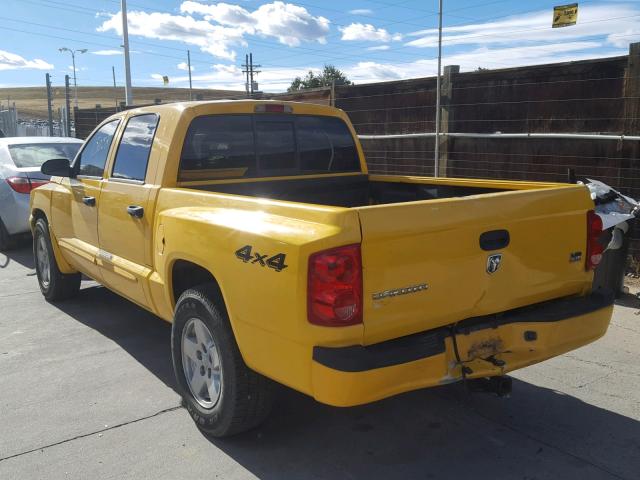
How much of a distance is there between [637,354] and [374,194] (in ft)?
8.17

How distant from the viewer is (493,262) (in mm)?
2986

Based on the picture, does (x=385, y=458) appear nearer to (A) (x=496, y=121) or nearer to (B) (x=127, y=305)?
(B) (x=127, y=305)

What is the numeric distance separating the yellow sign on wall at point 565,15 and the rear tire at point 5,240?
8495 mm

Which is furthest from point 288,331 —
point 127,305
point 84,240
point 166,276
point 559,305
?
point 127,305

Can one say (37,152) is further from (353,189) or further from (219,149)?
(353,189)

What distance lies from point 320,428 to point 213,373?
74 cm

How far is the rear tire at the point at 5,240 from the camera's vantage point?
9016 mm

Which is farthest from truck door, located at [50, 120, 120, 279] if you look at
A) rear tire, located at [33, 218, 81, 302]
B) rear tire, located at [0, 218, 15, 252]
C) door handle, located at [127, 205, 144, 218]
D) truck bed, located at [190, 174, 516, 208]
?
rear tire, located at [0, 218, 15, 252]

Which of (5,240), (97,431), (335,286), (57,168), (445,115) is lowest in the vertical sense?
(97,431)

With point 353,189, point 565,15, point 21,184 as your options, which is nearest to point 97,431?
point 353,189

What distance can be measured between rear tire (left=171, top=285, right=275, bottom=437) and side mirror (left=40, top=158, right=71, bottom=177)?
2.50 meters

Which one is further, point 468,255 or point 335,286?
point 468,255

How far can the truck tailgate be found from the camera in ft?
8.63

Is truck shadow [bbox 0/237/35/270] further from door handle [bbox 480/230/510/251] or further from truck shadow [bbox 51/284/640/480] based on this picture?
door handle [bbox 480/230/510/251]
